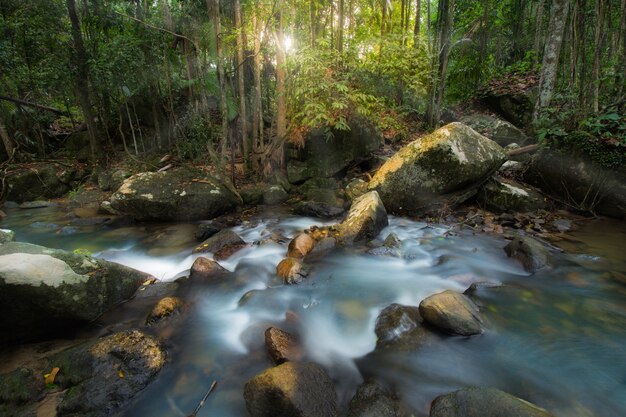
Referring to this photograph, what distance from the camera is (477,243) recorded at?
19.1 feet


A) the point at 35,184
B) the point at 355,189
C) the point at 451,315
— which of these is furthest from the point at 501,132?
the point at 35,184

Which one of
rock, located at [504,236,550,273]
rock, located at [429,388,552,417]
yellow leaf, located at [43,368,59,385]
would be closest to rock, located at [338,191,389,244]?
rock, located at [504,236,550,273]

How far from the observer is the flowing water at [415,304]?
2.96m

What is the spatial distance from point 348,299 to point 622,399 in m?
2.73

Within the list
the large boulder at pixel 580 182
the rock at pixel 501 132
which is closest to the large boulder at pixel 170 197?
the large boulder at pixel 580 182

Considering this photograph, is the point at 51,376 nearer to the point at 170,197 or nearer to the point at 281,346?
the point at 281,346

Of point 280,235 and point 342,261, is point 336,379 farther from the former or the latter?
point 280,235

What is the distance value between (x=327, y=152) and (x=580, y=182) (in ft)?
18.5

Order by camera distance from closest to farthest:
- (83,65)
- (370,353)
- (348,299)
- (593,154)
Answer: (370,353)
(348,299)
(593,154)
(83,65)

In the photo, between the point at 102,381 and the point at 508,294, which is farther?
the point at 508,294

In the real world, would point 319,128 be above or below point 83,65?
below

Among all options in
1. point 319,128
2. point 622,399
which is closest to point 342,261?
point 622,399

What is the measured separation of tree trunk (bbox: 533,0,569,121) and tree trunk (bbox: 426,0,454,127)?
3267mm

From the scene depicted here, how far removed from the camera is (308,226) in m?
7.13
